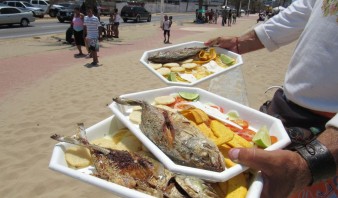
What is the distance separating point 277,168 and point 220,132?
0.35 m

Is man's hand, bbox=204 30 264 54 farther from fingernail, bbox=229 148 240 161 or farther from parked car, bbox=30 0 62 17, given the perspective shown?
parked car, bbox=30 0 62 17

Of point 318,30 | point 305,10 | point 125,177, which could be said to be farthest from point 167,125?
point 305,10

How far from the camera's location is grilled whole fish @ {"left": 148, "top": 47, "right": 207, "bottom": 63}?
2.40m

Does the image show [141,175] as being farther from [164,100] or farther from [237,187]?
[164,100]

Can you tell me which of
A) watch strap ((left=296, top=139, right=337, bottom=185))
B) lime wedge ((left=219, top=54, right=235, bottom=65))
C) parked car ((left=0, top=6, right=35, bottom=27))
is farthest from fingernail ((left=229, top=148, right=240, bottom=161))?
parked car ((left=0, top=6, right=35, bottom=27))

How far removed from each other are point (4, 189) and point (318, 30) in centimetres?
318

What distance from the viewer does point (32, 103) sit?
5.79 metres

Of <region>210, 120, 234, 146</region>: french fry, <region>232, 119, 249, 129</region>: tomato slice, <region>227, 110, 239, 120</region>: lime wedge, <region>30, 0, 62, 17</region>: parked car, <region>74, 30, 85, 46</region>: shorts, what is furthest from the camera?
<region>30, 0, 62, 17</region>: parked car

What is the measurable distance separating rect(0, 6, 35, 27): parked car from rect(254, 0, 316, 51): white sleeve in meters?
20.5

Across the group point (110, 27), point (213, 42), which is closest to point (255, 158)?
point (213, 42)

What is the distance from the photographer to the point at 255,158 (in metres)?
1.05

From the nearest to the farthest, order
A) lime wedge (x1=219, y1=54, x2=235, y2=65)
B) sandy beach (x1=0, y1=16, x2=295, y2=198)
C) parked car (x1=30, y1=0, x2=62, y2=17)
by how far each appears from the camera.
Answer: lime wedge (x1=219, y1=54, x2=235, y2=65), sandy beach (x1=0, y1=16, x2=295, y2=198), parked car (x1=30, y1=0, x2=62, y2=17)

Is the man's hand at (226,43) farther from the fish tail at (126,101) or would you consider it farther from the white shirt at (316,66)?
the fish tail at (126,101)

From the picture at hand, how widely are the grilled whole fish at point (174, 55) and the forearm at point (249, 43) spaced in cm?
37
